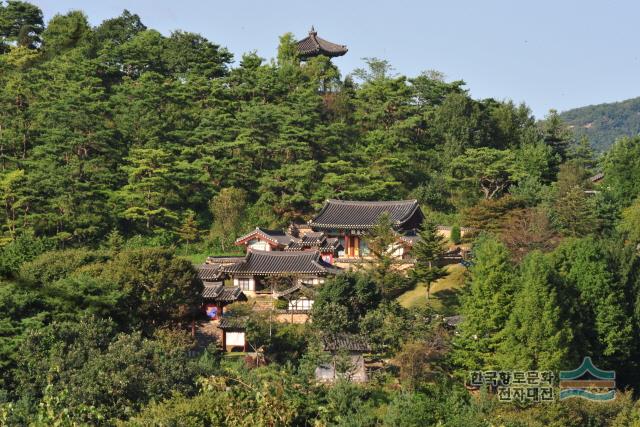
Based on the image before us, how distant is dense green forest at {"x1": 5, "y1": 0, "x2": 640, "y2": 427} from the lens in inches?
688

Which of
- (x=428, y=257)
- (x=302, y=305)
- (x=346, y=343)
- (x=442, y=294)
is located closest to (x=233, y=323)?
(x=346, y=343)

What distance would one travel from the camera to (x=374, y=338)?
2164 cm

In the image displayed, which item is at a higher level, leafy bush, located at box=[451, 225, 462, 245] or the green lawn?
leafy bush, located at box=[451, 225, 462, 245]

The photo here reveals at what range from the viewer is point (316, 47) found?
46.9 metres

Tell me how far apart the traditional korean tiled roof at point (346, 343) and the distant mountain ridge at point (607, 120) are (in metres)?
109

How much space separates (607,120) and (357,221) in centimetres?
11037

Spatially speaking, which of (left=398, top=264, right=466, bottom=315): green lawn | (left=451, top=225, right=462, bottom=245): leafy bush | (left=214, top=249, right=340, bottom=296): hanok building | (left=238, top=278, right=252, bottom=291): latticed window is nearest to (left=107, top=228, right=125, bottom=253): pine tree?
(left=214, top=249, right=340, bottom=296): hanok building

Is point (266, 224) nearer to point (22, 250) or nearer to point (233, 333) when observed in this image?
point (22, 250)

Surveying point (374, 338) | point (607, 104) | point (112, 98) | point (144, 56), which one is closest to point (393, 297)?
point (374, 338)

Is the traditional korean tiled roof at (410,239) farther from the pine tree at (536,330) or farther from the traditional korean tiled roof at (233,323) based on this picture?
the pine tree at (536,330)

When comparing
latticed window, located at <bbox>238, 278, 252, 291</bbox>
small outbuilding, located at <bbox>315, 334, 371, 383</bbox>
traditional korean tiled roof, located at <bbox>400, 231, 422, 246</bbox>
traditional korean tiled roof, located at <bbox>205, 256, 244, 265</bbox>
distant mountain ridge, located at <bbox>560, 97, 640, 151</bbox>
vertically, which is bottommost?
small outbuilding, located at <bbox>315, 334, 371, 383</bbox>

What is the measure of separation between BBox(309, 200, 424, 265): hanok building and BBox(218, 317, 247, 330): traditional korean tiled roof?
7.28 m

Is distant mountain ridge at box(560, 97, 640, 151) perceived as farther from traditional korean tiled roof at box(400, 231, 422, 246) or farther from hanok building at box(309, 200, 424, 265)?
traditional korean tiled roof at box(400, 231, 422, 246)

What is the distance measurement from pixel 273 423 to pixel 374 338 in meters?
7.87
